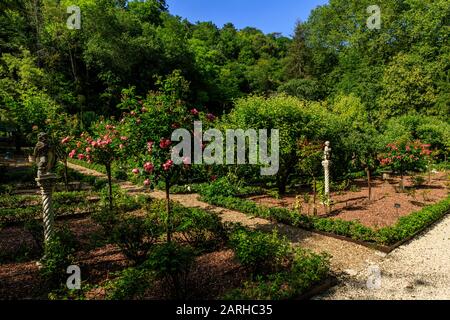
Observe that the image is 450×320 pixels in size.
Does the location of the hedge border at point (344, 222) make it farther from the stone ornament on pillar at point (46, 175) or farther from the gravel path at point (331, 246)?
the stone ornament on pillar at point (46, 175)

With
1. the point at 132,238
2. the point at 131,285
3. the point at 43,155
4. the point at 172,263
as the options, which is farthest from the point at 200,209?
the point at 131,285

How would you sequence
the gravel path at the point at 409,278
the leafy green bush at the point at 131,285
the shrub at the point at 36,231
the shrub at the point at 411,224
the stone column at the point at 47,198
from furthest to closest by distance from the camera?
the shrub at the point at 411,224
the shrub at the point at 36,231
the stone column at the point at 47,198
the gravel path at the point at 409,278
the leafy green bush at the point at 131,285

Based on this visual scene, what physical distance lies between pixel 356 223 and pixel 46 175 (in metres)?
8.50

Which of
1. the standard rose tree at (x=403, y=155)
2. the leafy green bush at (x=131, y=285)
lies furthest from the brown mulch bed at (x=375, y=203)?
the leafy green bush at (x=131, y=285)

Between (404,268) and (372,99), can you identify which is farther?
(372,99)

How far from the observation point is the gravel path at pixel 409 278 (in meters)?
6.07

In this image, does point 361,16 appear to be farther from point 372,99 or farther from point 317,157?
point 317,157

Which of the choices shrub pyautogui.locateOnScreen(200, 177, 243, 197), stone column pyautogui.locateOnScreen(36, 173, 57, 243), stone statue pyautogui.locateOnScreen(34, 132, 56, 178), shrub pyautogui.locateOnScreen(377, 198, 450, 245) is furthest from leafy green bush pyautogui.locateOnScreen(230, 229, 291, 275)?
shrub pyautogui.locateOnScreen(200, 177, 243, 197)

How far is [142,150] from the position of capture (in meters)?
7.80

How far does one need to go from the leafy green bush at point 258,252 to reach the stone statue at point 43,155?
4.46m

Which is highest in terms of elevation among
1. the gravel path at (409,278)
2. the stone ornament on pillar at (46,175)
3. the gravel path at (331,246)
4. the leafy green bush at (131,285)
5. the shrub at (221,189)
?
the stone ornament on pillar at (46,175)
